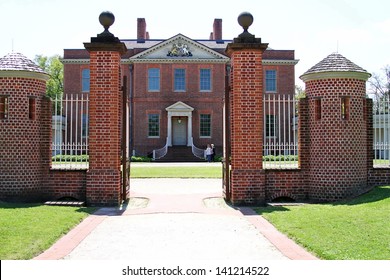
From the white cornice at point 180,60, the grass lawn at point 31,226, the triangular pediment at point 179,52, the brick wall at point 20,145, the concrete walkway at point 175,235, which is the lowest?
the concrete walkway at point 175,235

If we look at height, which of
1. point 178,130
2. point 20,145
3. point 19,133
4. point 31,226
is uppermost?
point 178,130

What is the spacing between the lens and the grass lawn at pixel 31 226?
647 centimetres

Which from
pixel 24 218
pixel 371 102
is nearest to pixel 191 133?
pixel 371 102

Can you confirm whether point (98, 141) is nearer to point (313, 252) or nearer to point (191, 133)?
point (313, 252)

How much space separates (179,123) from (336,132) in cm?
2817

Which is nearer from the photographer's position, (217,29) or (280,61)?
(280,61)

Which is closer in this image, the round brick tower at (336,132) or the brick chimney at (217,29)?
the round brick tower at (336,132)

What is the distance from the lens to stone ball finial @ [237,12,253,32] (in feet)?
37.9

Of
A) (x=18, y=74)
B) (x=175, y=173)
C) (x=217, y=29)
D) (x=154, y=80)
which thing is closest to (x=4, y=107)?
(x=18, y=74)

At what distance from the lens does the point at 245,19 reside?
1155 cm

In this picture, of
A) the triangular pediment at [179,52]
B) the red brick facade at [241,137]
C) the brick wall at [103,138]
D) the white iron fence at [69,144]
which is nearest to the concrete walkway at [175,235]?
the brick wall at [103,138]

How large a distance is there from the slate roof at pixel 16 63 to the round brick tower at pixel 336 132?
684 cm

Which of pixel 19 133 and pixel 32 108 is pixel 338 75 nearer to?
pixel 32 108

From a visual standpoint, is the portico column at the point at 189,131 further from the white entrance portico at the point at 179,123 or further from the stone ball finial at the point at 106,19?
the stone ball finial at the point at 106,19
